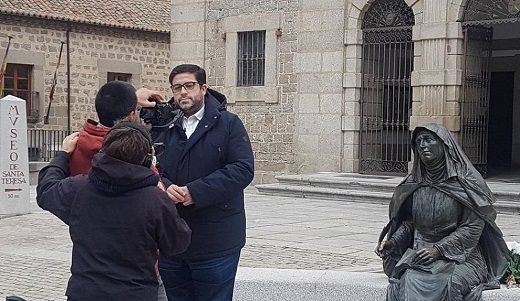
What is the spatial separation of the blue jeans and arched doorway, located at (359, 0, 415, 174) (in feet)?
37.4

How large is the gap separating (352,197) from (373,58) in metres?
3.19

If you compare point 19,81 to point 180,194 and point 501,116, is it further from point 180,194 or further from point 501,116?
point 180,194

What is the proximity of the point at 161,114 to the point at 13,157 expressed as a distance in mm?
8824

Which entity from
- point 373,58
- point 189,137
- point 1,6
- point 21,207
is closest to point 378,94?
point 373,58

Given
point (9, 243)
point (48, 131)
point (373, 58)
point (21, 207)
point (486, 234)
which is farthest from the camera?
point (48, 131)

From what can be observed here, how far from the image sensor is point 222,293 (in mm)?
4840

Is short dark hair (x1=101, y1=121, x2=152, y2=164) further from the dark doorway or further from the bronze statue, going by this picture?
the dark doorway

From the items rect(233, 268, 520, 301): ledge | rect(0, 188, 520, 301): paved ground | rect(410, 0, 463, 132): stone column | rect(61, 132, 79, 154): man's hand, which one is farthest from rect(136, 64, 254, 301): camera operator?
rect(410, 0, 463, 132): stone column

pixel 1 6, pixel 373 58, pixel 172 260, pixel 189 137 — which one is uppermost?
pixel 1 6

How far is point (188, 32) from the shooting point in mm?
19109

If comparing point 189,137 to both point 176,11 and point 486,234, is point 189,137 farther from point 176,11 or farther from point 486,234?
point 176,11

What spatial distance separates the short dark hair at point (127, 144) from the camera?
3.80 m

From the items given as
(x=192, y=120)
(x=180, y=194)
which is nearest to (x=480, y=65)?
(x=192, y=120)

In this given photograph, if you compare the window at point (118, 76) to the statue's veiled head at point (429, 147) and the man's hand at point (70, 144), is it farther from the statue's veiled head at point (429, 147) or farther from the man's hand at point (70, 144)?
the man's hand at point (70, 144)
